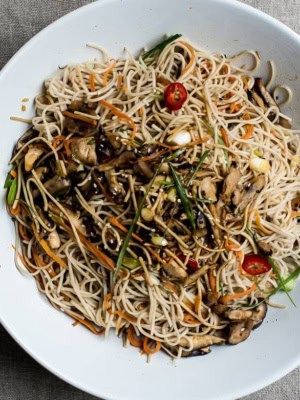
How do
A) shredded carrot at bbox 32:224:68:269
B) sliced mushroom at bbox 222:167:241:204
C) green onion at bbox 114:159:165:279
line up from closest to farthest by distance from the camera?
1. green onion at bbox 114:159:165:279
2. sliced mushroom at bbox 222:167:241:204
3. shredded carrot at bbox 32:224:68:269

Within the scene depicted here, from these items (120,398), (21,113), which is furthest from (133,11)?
(120,398)

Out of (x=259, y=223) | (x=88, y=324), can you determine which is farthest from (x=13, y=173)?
(x=259, y=223)

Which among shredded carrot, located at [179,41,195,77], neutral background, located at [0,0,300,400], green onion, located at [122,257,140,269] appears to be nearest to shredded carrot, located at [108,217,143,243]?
green onion, located at [122,257,140,269]

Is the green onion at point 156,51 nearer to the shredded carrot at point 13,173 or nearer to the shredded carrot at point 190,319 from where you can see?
the shredded carrot at point 13,173

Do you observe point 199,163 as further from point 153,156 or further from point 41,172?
point 41,172

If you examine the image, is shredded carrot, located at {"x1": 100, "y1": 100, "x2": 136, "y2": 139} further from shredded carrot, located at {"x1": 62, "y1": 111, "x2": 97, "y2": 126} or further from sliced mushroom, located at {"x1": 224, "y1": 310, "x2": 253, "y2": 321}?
sliced mushroom, located at {"x1": 224, "y1": 310, "x2": 253, "y2": 321}

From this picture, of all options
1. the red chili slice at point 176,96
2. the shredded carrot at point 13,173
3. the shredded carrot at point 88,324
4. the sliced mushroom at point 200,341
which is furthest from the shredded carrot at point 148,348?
the red chili slice at point 176,96

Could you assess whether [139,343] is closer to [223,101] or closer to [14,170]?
[14,170]
